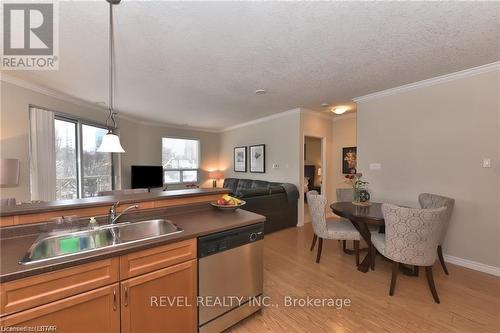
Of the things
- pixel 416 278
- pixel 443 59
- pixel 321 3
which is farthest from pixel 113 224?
pixel 443 59

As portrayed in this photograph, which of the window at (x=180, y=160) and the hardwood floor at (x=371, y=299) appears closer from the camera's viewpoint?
the hardwood floor at (x=371, y=299)

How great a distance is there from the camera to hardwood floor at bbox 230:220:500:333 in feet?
5.84

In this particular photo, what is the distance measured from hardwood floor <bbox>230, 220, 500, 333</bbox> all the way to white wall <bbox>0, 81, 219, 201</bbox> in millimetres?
3647

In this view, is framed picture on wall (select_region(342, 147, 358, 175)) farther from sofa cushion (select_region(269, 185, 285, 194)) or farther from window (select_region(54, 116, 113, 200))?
window (select_region(54, 116, 113, 200))

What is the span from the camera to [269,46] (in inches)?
81.8

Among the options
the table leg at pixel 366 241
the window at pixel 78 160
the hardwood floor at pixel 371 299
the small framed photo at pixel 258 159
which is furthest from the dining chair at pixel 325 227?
the window at pixel 78 160

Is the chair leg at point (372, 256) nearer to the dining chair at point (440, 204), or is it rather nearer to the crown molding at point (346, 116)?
the dining chair at point (440, 204)

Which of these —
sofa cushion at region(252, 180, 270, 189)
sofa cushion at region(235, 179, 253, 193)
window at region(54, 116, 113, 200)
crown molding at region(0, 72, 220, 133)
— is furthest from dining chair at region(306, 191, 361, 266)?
crown molding at region(0, 72, 220, 133)

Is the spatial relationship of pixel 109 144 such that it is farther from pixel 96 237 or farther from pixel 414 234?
pixel 414 234

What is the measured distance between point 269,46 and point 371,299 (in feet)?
9.06

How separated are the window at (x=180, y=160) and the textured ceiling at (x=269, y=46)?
3.01 m

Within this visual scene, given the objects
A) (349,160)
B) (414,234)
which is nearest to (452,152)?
(414,234)

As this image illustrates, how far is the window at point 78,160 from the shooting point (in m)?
3.73

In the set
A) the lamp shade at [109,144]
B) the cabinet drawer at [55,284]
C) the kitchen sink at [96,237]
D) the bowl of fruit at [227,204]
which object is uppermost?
the lamp shade at [109,144]
